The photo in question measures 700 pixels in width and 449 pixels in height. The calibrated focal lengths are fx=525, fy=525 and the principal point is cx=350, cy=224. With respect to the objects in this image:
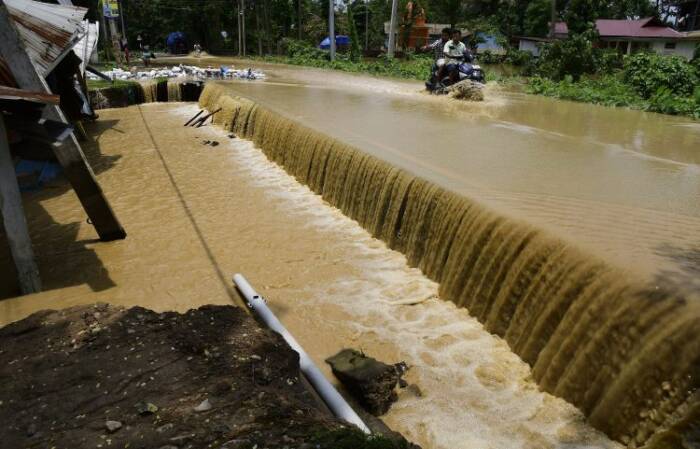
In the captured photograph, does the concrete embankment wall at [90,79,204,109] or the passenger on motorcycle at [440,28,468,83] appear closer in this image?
the passenger on motorcycle at [440,28,468,83]

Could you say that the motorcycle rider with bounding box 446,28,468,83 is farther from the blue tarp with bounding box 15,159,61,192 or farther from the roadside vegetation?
the blue tarp with bounding box 15,159,61,192

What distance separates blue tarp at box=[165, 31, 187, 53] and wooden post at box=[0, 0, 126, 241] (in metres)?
40.4

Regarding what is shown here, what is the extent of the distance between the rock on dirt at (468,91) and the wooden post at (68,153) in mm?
11935

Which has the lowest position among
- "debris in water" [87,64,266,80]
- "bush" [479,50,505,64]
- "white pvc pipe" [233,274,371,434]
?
"white pvc pipe" [233,274,371,434]

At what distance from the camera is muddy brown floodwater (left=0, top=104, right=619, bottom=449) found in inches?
165

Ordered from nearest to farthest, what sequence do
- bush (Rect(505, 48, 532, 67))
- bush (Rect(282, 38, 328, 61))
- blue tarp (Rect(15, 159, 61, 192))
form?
blue tarp (Rect(15, 159, 61, 192)) → bush (Rect(505, 48, 532, 67)) → bush (Rect(282, 38, 328, 61))

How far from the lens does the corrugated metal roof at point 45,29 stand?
8.89 meters

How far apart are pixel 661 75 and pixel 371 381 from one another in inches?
669

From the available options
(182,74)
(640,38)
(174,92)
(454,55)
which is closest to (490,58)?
(640,38)

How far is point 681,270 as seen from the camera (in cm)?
399

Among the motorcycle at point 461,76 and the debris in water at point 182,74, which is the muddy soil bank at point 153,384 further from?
the debris in water at point 182,74

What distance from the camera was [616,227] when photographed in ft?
16.4

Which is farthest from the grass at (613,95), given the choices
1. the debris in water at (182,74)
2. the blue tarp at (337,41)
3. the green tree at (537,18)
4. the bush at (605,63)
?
the blue tarp at (337,41)

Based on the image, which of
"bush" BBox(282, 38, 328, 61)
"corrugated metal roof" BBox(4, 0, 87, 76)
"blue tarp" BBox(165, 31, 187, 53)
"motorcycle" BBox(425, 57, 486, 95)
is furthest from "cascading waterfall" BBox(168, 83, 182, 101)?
"blue tarp" BBox(165, 31, 187, 53)
